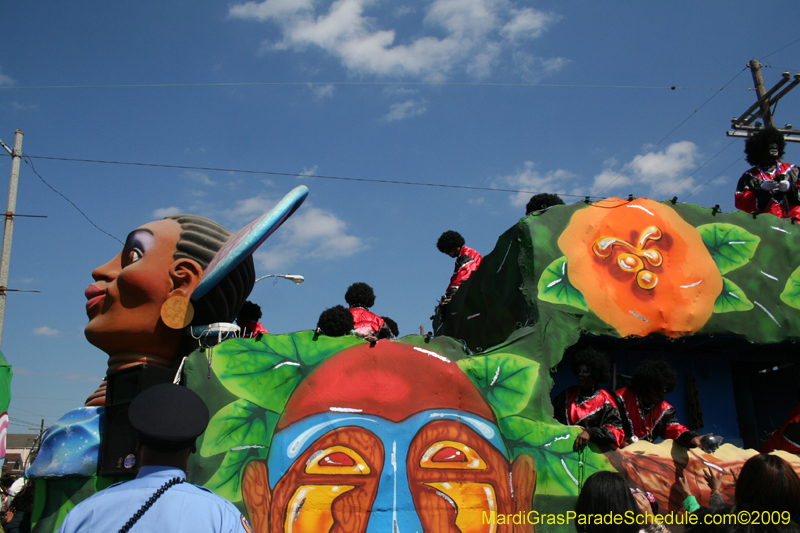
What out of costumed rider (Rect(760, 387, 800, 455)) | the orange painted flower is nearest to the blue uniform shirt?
the orange painted flower

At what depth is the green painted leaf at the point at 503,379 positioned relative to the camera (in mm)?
4797

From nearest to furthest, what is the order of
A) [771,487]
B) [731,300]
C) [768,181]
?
[771,487]
[731,300]
[768,181]

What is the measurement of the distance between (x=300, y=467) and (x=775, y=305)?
510 centimetres

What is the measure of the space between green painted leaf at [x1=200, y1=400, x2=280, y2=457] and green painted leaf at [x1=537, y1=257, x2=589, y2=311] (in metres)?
2.68

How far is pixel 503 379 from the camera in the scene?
488cm

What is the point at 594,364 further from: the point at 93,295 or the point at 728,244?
the point at 93,295

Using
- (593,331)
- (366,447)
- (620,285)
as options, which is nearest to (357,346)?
(366,447)

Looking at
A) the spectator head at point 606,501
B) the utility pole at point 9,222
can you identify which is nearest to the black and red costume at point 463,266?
the spectator head at point 606,501

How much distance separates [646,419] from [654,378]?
445 millimetres

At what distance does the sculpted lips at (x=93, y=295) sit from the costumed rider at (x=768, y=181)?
23.4 feet

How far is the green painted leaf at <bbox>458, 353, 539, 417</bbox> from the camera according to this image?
480cm

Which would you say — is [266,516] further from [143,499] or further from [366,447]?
[143,499]

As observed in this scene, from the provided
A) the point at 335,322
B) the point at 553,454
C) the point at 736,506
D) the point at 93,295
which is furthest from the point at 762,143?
the point at 93,295

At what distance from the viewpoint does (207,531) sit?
1887 mm
